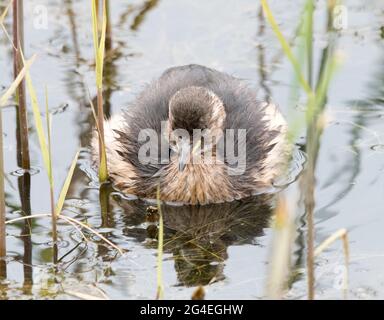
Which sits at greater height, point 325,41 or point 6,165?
point 325,41

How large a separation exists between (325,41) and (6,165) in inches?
129

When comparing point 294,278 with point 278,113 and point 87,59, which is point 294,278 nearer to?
point 278,113

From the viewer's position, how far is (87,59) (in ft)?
29.9

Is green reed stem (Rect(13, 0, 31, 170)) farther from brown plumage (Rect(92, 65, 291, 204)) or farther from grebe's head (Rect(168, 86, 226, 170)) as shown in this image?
grebe's head (Rect(168, 86, 226, 170))

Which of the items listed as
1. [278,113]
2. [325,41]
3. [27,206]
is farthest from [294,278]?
[325,41]

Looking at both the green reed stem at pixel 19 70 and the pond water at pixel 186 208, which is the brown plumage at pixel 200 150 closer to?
the pond water at pixel 186 208

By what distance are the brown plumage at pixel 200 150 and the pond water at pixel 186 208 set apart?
5.5 inches

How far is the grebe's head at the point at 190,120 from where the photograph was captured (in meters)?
6.73

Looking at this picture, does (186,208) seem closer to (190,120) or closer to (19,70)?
(190,120)

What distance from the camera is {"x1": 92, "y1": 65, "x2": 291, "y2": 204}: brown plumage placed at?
7.15 m

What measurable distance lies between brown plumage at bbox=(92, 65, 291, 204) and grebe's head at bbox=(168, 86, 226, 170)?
11 millimetres

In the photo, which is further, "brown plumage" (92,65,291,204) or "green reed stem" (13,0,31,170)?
"brown plumage" (92,65,291,204)

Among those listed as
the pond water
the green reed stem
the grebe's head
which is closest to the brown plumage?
the grebe's head

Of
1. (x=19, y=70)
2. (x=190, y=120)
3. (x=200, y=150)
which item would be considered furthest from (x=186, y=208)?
(x=19, y=70)
